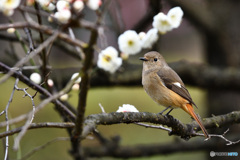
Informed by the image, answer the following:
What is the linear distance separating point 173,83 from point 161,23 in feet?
5.78

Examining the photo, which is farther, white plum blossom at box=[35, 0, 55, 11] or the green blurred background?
the green blurred background

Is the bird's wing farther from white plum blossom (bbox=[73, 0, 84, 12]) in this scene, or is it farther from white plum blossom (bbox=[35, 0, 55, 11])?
white plum blossom (bbox=[73, 0, 84, 12])

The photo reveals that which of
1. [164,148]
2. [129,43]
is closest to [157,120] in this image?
[129,43]

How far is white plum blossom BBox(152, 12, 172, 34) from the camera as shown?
90.4 inches

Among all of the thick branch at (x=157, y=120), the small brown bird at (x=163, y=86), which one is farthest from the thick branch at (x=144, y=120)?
the small brown bird at (x=163, y=86)

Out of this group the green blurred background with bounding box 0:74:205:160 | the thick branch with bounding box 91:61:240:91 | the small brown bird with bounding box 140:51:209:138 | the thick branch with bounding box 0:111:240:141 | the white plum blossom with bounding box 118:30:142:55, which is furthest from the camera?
the green blurred background with bounding box 0:74:205:160

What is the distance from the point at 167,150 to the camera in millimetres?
4672

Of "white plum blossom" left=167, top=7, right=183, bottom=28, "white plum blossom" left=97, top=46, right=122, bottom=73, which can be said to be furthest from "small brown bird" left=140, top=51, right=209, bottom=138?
"white plum blossom" left=97, top=46, right=122, bottom=73

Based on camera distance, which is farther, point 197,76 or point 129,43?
point 197,76

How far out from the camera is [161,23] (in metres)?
2.32

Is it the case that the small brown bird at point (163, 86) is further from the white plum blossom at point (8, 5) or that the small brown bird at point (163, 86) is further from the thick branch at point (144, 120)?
the white plum blossom at point (8, 5)

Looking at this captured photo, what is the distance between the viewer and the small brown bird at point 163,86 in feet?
12.3

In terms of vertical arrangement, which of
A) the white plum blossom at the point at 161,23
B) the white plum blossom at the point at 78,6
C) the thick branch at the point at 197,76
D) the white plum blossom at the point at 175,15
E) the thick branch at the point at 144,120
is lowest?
the thick branch at the point at 144,120

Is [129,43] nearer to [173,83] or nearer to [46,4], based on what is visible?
[46,4]
